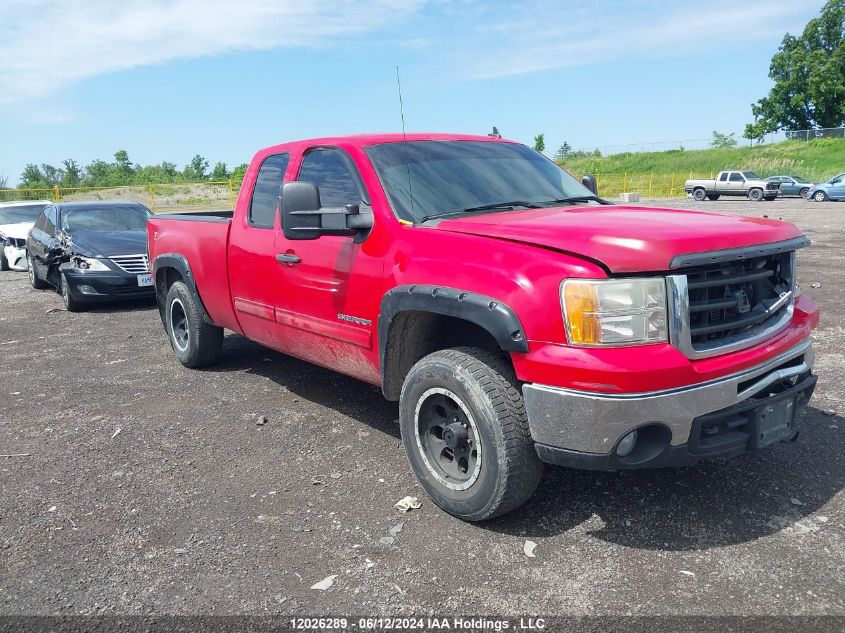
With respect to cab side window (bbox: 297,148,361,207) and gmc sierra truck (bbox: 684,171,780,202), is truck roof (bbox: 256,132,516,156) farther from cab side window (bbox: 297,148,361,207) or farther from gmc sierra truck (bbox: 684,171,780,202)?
gmc sierra truck (bbox: 684,171,780,202)

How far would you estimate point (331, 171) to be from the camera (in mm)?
4277

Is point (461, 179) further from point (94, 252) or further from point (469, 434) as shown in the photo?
point (94, 252)

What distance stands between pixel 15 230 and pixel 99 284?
6523 millimetres

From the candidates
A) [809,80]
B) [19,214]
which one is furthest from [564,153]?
[19,214]

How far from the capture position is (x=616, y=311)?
274cm

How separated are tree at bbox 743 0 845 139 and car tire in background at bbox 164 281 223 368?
2849 inches

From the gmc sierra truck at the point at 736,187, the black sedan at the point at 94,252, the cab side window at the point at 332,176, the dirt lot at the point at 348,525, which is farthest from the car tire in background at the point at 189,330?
the gmc sierra truck at the point at 736,187

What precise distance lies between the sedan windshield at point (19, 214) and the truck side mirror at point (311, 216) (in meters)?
13.2

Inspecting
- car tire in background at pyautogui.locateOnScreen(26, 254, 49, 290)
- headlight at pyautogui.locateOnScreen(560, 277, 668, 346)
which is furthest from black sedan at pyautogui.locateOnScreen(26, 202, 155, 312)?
headlight at pyautogui.locateOnScreen(560, 277, 668, 346)

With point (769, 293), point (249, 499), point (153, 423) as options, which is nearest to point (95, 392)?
point (153, 423)

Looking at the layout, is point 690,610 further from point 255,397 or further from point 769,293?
point 255,397

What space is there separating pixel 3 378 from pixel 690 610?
19.6 feet

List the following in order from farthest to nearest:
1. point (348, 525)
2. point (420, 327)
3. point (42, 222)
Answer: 1. point (42, 222)
2. point (420, 327)
3. point (348, 525)

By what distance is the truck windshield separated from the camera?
3.83m
